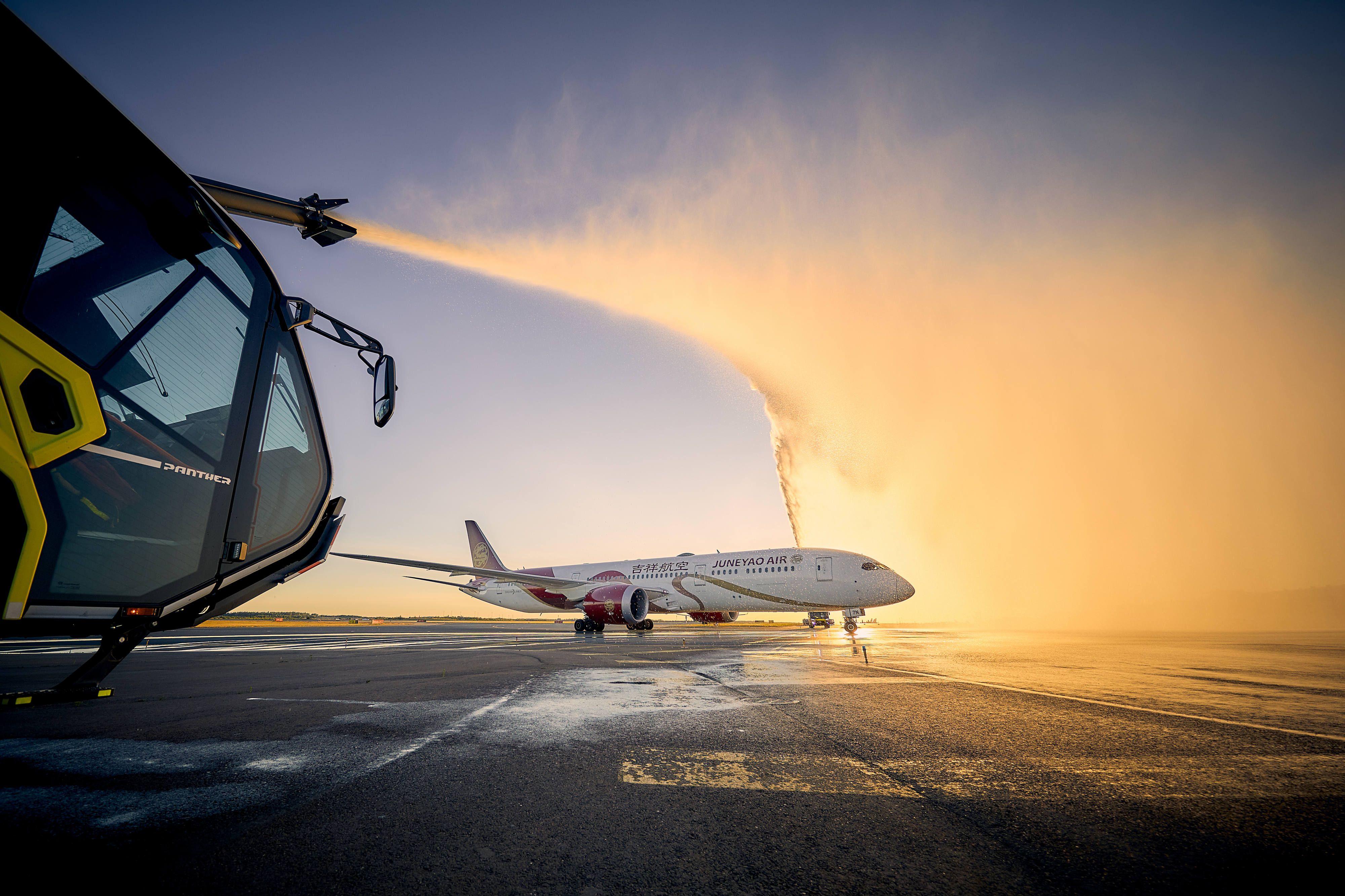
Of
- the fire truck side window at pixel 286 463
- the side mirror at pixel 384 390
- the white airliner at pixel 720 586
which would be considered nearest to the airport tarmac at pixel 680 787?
the fire truck side window at pixel 286 463

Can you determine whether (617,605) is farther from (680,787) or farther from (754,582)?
(680,787)

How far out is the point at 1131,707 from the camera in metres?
5.71

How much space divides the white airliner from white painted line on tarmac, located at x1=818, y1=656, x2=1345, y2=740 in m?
14.5

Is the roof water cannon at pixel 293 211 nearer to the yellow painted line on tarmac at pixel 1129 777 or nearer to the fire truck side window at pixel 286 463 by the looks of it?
the fire truck side window at pixel 286 463

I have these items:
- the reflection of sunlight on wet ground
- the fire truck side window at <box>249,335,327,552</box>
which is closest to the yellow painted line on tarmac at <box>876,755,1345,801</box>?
the reflection of sunlight on wet ground

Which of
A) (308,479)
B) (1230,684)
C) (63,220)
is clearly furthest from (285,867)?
(1230,684)

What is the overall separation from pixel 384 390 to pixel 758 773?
405cm

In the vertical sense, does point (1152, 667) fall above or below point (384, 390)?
below

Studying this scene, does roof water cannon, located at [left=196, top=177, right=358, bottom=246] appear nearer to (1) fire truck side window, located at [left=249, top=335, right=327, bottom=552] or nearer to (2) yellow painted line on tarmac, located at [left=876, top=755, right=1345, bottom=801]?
(1) fire truck side window, located at [left=249, top=335, right=327, bottom=552]

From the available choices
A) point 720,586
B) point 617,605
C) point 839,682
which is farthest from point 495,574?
point 839,682

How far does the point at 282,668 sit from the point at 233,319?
28.5ft

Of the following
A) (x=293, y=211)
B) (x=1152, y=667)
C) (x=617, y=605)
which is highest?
(x=293, y=211)

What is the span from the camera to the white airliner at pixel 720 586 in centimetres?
2197

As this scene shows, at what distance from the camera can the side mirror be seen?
4320mm
